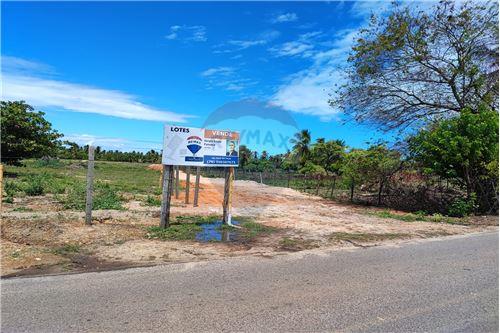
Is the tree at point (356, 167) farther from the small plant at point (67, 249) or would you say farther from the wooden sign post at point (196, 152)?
the small plant at point (67, 249)

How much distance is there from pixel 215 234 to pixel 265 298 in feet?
13.5

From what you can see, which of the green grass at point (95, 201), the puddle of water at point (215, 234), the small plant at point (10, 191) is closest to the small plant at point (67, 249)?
the puddle of water at point (215, 234)

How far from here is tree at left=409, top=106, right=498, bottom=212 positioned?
13750mm

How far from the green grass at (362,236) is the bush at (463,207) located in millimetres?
6116

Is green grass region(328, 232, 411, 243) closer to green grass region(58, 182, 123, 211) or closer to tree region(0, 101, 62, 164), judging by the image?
green grass region(58, 182, 123, 211)

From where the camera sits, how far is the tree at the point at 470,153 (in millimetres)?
13750

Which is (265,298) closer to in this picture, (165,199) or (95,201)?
(165,199)

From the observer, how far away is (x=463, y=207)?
13969 millimetres

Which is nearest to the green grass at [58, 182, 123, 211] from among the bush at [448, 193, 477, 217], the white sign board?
the white sign board

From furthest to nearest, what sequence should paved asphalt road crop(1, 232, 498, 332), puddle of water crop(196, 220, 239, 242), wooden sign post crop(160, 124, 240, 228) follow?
wooden sign post crop(160, 124, 240, 228) → puddle of water crop(196, 220, 239, 242) → paved asphalt road crop(1, 232, 498, 332)

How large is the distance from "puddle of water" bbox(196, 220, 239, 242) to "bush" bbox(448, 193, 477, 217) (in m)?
9.66

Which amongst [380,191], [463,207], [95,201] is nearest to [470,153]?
[463,207]

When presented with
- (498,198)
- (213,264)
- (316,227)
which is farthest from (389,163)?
(213,264)

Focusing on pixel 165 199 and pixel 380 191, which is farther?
pixel 380 191
